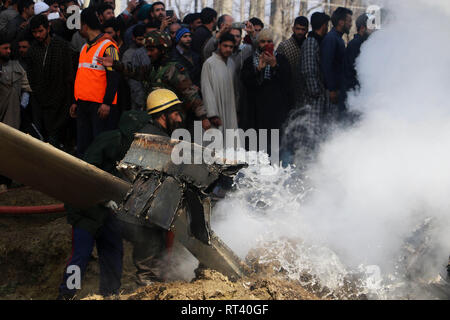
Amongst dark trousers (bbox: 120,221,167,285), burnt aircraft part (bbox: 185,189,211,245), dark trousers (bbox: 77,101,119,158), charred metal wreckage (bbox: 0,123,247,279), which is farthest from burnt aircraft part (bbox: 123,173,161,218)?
dark trousers (bbox: 77,101,119,158)

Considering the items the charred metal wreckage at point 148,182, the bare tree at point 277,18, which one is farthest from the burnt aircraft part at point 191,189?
the bare tree at point 277,18

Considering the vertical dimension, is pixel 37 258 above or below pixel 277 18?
below

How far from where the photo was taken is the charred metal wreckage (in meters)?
3.17

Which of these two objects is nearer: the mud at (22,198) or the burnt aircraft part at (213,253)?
the burnt aircraft part at (213,253)

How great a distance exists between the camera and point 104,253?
444cm

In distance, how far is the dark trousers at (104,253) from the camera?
4172mm

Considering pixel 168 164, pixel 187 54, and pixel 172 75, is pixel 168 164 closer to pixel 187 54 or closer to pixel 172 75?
pixel 172 75

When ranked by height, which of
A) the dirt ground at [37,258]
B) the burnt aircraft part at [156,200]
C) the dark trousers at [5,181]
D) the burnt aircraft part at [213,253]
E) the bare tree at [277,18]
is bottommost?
the dirt ground at [37,258]

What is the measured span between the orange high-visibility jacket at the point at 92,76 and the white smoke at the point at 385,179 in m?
2.49

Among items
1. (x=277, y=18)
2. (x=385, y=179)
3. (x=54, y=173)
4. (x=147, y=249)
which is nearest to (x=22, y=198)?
(x=147, y=249)

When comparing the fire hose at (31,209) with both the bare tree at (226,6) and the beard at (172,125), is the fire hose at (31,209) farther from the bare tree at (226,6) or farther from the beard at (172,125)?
the bare tree at (226,6)

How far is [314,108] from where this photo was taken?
22.4 ft

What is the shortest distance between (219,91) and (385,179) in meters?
3.21

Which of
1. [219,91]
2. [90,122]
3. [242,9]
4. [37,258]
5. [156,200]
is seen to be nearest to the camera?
[156,200]
